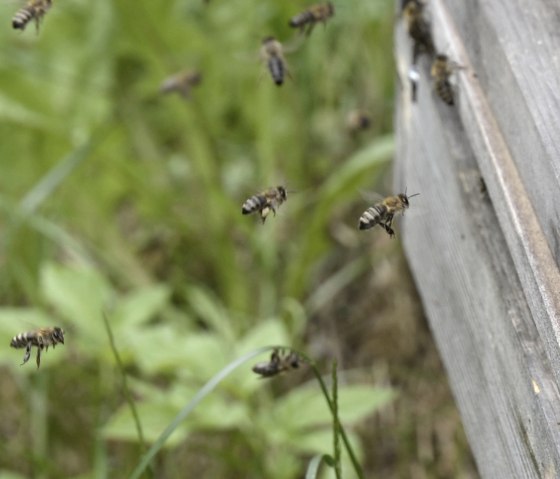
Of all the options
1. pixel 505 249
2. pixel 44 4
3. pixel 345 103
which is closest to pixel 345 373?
pixel 345 103

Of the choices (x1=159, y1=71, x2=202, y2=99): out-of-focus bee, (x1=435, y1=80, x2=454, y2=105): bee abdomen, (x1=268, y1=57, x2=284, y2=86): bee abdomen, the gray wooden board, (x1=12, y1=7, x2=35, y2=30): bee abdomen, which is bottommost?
the gray wooden board

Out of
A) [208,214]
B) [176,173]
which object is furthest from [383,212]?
[176,173]

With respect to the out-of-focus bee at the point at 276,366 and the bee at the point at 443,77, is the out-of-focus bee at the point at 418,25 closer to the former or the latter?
the bee at the point at 443,77

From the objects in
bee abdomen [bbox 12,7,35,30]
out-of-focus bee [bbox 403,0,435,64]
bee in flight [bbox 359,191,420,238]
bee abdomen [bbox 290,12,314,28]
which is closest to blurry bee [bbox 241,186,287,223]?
bee in flight [bbox 359,191,420,238]

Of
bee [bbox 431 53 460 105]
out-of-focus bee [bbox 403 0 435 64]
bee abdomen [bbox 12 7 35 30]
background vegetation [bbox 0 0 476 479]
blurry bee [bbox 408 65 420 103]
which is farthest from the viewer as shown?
background vegetation [bbox 0 0 476 479]

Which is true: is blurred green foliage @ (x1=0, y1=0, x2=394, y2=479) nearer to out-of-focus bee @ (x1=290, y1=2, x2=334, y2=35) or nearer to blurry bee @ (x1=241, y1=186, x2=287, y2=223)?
out-of-focus bee @ (x1=290, y1=2, x2=334, y2=35)

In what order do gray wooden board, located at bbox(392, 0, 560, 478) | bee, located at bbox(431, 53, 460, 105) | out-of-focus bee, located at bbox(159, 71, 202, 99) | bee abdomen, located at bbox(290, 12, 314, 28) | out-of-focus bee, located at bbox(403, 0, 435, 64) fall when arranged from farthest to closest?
out-of-focus bee, located at bbox(159, 71, 202, 99), bee abdomen, located at bbox(290, 12, 314, 28), out-of-focus bee, located at bbox(403, 0, 435, 64), bee, located at bbox(431, 53, 460, 105), gray wooden board, located at bbox(392, 0, 560, 478)
